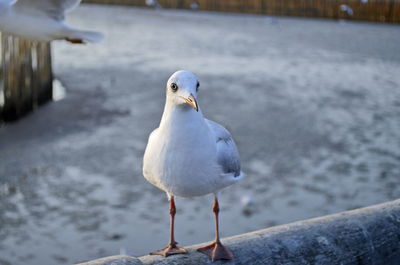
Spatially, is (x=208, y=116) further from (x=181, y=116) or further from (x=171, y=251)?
(x=181, y=116)

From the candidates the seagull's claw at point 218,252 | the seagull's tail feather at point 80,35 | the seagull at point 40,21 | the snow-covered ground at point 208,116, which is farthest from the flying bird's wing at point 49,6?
the snow-covered ground at point 208,116

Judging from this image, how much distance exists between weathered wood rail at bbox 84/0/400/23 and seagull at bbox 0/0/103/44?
2008 cm

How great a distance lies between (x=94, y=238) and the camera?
5.16 meters

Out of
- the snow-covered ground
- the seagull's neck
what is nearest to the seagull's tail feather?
the seagull's neck

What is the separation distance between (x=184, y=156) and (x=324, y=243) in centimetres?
96

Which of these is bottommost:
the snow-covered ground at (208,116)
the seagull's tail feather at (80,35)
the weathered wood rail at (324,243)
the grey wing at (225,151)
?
the snow-covered ground at (208,116)

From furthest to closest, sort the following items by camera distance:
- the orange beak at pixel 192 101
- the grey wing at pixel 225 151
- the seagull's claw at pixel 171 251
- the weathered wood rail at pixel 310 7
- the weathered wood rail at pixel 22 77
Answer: the weathered wood rail at pixel 310 7 → the weathered wood rail at pixel 22 77 → the seagull's claw at pixel 171 251 → the grey wing at pixel 225 151 → the orange beak at pixel 192 101

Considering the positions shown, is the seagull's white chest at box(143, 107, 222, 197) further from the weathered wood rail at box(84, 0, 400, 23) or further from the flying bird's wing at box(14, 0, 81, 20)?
the weathered wood rail at box(84, 0, 400, 23)

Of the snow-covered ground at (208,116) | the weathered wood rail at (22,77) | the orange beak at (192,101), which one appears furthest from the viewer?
the weathered wood rail at (22,77)

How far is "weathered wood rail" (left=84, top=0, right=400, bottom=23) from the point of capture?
2236 centimetres

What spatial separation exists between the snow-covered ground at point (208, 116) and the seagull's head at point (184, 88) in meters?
2.76

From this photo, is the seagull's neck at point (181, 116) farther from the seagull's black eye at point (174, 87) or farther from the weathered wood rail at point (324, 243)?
the weathered wood rail at point (324, 243)

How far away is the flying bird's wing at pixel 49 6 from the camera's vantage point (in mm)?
3342

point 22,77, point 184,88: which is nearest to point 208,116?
point 22,77
